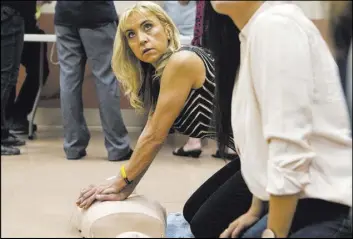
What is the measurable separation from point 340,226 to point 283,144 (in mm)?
156

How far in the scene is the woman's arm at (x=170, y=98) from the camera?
1.39 meters

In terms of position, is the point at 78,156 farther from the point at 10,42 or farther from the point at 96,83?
the point at 10,42

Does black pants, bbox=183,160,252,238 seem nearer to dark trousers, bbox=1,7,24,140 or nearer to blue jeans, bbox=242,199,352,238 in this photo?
blue jeans, bbox=242,199,352,238

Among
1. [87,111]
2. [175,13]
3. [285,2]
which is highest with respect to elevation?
[285,2]

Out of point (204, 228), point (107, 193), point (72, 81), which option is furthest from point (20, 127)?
point (204, 228)

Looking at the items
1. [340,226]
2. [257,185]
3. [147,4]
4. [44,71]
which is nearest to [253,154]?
[257,185]

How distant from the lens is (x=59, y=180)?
186cm

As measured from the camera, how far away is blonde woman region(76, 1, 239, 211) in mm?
1404

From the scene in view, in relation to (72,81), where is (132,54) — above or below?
above

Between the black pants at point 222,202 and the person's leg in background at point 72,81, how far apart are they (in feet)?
3.41

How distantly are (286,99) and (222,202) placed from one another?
1.98 feet

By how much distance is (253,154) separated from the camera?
94 centimetres

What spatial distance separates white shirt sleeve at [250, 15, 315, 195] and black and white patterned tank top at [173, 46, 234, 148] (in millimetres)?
533

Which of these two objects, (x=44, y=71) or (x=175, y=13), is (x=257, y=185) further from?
(x=44, y=71)
